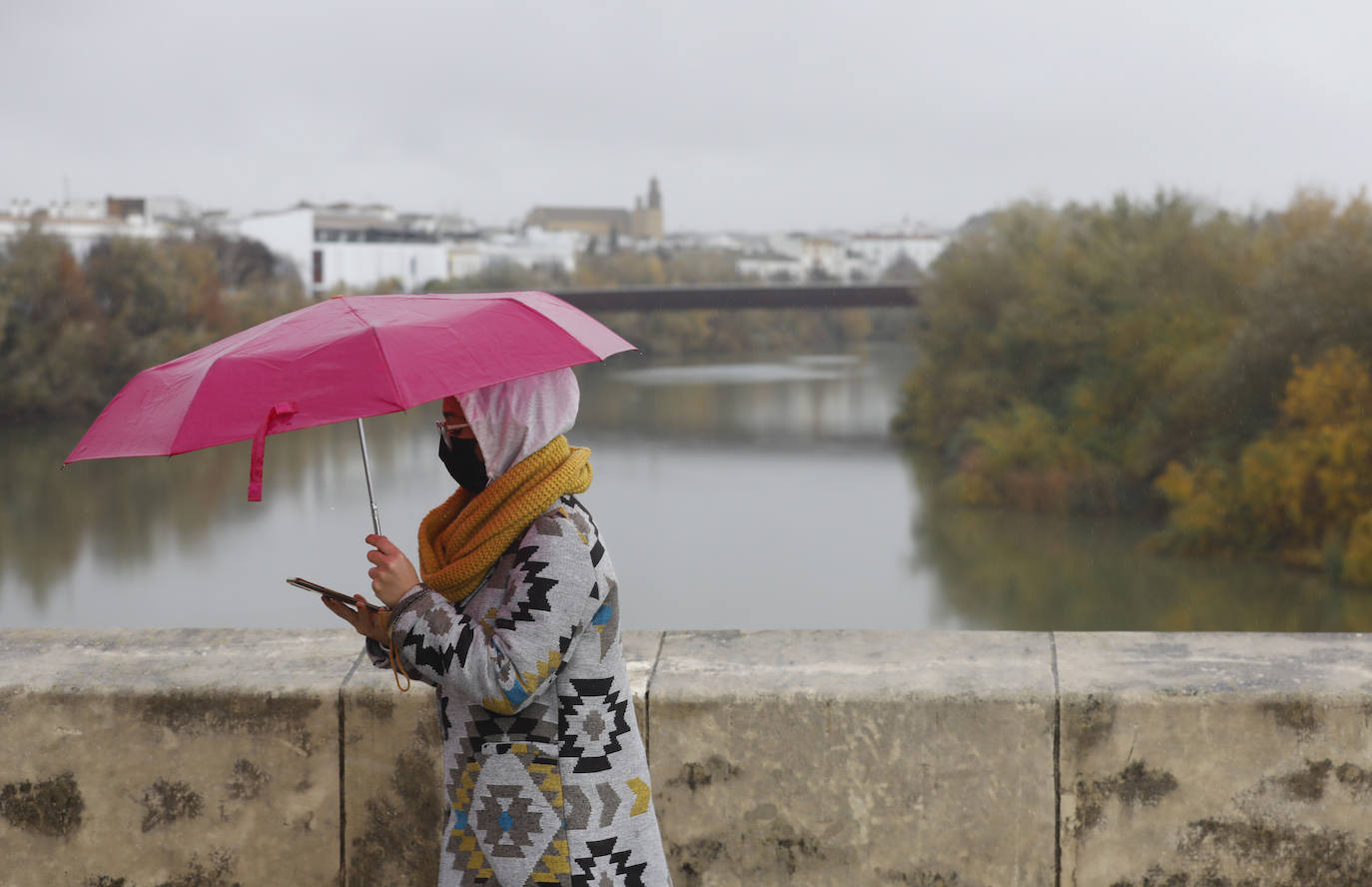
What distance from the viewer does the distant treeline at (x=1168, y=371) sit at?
2888cm

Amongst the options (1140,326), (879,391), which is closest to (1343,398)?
(1140,326)

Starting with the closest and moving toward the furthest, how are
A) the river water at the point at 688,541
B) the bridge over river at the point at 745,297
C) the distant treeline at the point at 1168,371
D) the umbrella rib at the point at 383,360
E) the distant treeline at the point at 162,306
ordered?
1. the umbrella rib at the point at 383,360
2. the river water at the point at 688,541
3. the distant treeline at the point at 1168,371
4. the distant treeline at the point at 162,306
5. the bridge over river at the point at 745,297

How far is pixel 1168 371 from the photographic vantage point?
34188 mm

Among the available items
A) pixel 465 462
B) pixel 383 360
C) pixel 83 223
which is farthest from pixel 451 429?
pixel 83 223

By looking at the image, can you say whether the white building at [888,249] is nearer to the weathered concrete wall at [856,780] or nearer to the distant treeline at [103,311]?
the distant treeline at [103,311]

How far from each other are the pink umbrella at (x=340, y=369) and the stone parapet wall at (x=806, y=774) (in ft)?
2.10

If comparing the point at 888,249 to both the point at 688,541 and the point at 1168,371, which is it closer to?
the point at 1168,371

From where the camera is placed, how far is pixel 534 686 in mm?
1269

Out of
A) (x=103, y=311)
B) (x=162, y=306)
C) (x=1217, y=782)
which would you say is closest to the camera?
(x=1217, y=782)

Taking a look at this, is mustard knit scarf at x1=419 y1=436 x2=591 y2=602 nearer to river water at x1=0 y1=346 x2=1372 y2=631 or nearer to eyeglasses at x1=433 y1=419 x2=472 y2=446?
eyeglasses at x1=433 y1=419 x2=472 y2=446

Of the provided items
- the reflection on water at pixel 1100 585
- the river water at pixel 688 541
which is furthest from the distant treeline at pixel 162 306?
the reflection on water at pixel 1100 585

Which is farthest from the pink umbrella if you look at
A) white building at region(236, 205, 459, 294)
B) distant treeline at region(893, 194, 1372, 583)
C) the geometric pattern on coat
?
white building at region(236, 205, 459, 294)

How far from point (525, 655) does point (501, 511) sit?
0.46 feet

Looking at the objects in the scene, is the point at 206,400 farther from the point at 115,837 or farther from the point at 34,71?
the point at 34,71
